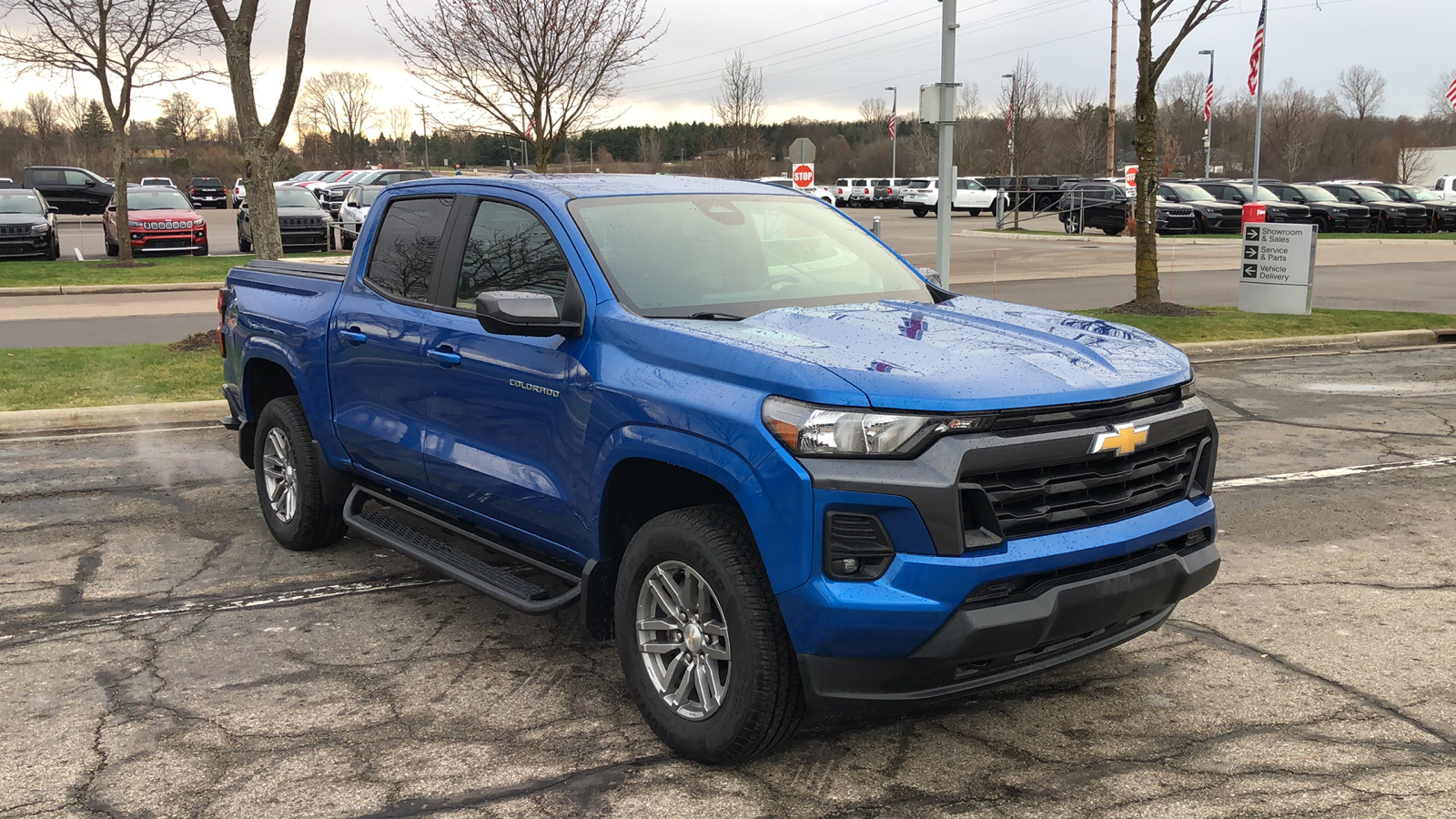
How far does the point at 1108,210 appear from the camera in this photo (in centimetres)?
3744

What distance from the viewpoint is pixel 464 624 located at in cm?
520

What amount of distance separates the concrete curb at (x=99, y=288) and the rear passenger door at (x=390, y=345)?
16106 millimetres

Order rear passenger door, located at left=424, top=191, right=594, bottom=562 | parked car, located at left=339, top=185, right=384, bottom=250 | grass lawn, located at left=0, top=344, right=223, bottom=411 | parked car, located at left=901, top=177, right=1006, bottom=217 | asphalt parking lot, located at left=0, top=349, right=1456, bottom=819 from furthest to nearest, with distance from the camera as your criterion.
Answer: parked car, located at left=901, top=177, right=1006, bottom=217 < parked car, located at left=339, top=185, right=384, bottom=250 < grass lawn, located at left=0, top=344, right=223, bottom=411 < rear passenger door, located at left=424, top=191, right=594, bottom=562 < asphalt parking lot, located at left=0, top=349, right=1456, bottom=819

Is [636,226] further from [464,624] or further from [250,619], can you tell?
[250,619]

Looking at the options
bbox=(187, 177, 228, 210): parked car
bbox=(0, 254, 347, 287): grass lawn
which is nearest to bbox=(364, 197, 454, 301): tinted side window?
bbox=(0, 254, 347, 287): grass lawn

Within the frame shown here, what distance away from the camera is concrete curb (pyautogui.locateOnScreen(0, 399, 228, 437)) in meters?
9.57

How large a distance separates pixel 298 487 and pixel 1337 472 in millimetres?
6287

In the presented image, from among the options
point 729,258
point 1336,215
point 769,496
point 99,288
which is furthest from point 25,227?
point 1336,215

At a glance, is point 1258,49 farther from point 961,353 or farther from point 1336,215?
point 961,353

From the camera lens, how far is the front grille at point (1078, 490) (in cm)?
340

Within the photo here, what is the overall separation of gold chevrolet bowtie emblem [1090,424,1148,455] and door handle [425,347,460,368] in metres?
2.48

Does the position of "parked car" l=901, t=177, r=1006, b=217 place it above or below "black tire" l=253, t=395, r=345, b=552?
above

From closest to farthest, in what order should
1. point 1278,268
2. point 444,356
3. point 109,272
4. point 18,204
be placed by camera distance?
point 444,356
point 1278,268
point 109,272
point 18,204

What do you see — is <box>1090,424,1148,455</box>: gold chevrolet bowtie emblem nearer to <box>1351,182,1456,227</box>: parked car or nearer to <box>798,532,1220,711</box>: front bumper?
<box>798,532,1220,711</box>: front bumper
